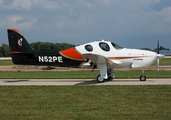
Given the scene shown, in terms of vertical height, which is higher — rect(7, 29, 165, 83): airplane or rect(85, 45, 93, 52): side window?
rect(85, 45, 93, 52): side window

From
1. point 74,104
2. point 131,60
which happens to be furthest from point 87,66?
point 74,104

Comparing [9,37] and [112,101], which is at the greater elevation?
[9,37]

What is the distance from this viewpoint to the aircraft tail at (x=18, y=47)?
15466 millimetres

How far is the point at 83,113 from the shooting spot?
6.43 m

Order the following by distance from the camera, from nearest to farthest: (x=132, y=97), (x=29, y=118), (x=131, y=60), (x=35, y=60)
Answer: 1. (x=29, y=118)
2. (x=132, y=97)
3. (x=131, y=60)
4. (x=35, y=60)

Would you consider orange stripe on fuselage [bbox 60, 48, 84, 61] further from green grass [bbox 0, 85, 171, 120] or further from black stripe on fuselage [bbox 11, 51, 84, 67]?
green grass [bbox 0, 85, 171, 120]

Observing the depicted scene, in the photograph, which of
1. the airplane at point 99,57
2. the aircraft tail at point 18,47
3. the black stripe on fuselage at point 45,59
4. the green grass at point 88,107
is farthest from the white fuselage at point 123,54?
the aircraft tail at point 18,47

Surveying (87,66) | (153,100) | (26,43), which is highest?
(26,43)

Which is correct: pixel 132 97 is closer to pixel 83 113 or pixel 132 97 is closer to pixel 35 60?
pixel 83 113

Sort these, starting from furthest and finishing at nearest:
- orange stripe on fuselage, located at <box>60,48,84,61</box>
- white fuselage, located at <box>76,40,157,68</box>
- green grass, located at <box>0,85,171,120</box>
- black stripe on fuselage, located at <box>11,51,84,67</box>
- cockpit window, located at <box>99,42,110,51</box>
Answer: black stripe on fuselage, located at <box>11,51,84,67</box> → orange stripe on fuselage, located at <box>60,48,84,61</box> → cockpit window, located at <box>99,42,110,51</box> → white fuselage, located at <box>76,40,157,68</box> → green grass, located at <box>0,85,171,120</box>

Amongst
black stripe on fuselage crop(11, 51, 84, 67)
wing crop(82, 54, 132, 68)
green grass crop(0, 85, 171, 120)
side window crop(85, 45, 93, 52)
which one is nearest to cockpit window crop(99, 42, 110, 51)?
side window crop(85, 45, 93, 52)

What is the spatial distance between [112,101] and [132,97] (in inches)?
44.9

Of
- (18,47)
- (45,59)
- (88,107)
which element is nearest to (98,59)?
(45,59)

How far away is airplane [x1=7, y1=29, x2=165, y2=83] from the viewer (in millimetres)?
13375
